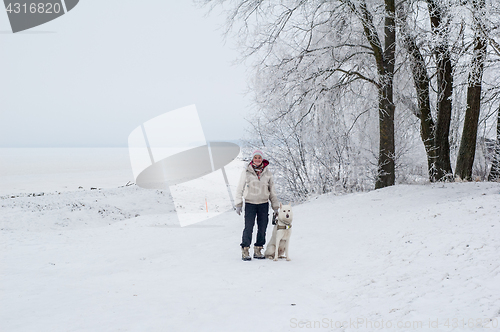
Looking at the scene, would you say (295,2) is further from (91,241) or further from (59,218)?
(59,218)

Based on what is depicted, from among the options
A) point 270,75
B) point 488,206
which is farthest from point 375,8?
point 488,206

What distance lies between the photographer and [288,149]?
1469 cm

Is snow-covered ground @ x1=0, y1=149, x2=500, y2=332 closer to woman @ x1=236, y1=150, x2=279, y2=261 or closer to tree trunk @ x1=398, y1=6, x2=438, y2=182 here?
woman @ x1=236, y1=150, x2=279, y2=261

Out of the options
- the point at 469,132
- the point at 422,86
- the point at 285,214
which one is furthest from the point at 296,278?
the point at 422,86

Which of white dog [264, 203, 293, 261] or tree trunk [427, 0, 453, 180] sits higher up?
tree trunk [427, 0, 453, 180]

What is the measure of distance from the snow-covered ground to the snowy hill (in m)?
0.02

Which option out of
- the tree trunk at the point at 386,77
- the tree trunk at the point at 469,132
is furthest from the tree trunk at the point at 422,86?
the tree trunk at the point at 469,132

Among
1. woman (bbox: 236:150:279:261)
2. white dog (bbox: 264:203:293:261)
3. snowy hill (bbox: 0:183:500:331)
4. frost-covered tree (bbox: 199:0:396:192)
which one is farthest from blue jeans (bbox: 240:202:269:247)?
frost-covered tree (bbox: 199:0:396:192)

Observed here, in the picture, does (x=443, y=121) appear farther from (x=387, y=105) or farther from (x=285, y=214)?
(x=285, y=214)

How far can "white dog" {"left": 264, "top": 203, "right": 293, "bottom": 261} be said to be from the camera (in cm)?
560

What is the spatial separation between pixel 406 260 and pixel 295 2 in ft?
29.8

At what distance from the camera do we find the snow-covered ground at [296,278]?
3.33m

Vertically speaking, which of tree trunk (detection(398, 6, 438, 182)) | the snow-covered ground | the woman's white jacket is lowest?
the snow-covered ground

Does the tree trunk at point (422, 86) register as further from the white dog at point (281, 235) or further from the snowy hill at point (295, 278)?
the white dog at point (281, 235)
